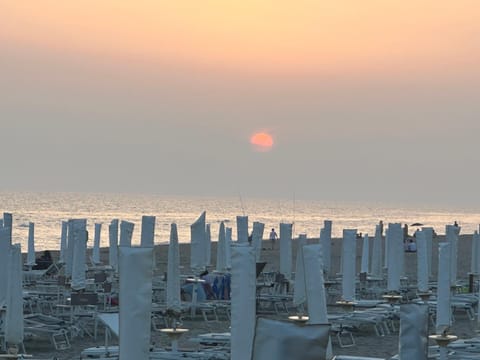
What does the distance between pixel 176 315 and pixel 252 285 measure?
9.98 ft

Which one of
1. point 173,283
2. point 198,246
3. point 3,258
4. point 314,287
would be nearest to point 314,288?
point 314,287

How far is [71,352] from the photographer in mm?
12414

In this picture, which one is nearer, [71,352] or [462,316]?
[71,352]

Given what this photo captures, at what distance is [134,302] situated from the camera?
22.8 ft

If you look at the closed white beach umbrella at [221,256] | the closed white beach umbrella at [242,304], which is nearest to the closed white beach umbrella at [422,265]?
the closed white beach umbrella at [221,256]

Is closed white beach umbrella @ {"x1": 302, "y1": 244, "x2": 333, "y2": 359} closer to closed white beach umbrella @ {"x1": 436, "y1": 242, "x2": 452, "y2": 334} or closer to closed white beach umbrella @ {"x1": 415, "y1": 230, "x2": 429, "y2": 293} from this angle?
closed white beach umbrella @ {"x1": 436, "y1": 242, "x2": 452, "y2": 334}

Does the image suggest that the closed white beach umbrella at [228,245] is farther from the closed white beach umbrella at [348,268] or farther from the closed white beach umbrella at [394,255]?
the closed white beach umbrella at [348,268]

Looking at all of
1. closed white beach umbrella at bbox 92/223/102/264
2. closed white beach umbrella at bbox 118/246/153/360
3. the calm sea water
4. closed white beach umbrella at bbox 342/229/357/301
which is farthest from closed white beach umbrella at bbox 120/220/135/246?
the calm sea water

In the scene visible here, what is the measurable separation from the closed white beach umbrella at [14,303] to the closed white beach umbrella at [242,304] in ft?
9.57

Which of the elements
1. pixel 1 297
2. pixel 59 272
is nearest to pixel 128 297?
pixel 1 297

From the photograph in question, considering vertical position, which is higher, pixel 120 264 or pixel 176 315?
pixel 120 264

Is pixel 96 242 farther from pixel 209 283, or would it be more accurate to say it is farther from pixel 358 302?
pixel 358 302

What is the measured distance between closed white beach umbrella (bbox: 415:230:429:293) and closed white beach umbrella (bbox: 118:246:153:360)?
30.3ft

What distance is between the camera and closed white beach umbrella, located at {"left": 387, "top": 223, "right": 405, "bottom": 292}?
1633 centimetres
